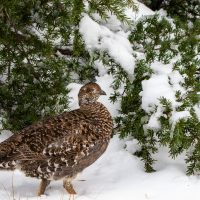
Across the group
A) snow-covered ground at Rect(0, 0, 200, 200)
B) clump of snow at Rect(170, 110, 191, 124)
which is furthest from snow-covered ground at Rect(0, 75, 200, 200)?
clump of snow at Rect(170, 110, 191, 124)

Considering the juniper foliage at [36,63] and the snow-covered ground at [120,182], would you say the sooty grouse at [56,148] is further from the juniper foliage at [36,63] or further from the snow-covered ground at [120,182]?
the juniper foliage at [36,63]

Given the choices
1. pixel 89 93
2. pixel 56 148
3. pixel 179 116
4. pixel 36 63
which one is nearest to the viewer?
pixel 179 116

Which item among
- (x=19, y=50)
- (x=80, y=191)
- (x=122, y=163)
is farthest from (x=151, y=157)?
(x=19, y=50)

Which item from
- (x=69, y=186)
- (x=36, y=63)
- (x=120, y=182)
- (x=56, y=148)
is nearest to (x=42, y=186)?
(x=69, y=186)

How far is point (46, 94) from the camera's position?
6250 mm

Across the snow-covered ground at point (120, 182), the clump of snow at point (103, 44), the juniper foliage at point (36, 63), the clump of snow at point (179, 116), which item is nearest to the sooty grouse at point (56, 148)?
the snow-covered ground at point (120, 182)

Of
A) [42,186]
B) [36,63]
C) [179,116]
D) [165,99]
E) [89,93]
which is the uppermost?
[36,63]

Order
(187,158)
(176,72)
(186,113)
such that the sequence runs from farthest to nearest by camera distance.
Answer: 1. (187,158)
2. (176,72)
3. (186,113)

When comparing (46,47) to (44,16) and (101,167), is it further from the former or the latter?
(101,167)

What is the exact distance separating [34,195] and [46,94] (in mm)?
1150

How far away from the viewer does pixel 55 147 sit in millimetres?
5586

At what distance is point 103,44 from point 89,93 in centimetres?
63

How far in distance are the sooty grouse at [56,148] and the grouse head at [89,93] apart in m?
0.35

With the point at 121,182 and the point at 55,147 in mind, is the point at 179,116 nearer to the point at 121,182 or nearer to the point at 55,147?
the point at 121,182
